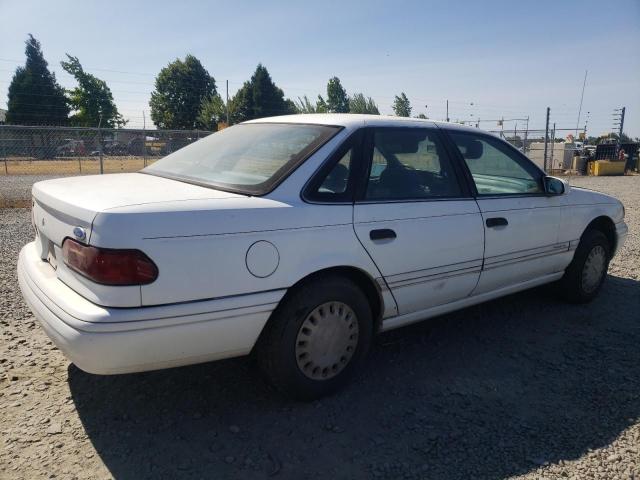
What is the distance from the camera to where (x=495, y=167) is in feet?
12.6

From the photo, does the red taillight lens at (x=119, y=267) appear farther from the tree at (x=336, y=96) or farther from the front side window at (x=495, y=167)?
the tree at (x=336, y=96)

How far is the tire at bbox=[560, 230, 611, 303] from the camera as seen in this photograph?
14.1 feet

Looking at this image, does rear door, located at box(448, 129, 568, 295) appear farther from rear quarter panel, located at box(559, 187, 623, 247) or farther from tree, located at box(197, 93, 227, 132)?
tree, located at box(197, 93, 227, 132)

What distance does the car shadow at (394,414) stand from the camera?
2.31m

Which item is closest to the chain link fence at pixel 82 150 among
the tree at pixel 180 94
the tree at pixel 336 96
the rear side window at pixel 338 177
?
the rear side window at pixel 338 177

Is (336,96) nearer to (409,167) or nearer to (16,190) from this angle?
(16,190)

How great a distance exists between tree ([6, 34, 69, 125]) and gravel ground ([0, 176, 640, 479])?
1656 inches

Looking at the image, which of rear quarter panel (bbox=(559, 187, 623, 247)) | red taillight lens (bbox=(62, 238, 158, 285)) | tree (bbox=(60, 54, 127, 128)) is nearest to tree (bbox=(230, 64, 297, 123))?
tree (bbox=(60, 54, 127, 128))

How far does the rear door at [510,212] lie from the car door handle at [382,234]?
2.91ft

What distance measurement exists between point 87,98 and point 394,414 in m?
42.9

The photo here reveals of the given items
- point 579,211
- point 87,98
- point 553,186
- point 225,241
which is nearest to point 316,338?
point 225,241

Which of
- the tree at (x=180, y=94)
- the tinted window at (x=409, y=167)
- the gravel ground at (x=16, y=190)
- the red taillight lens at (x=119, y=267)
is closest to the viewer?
the red taillight lens at (x=119, y=267)

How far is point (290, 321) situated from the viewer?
254cm

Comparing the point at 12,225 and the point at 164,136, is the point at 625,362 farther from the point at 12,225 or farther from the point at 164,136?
the point at 164,136
